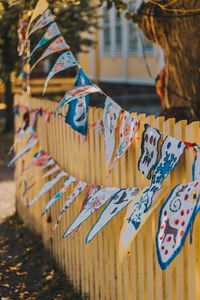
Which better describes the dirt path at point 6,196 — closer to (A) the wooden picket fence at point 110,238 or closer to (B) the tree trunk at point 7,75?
(A) the wooden picket fence at point 110,238

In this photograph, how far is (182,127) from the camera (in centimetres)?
366

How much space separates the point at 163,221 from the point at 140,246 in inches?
38.1

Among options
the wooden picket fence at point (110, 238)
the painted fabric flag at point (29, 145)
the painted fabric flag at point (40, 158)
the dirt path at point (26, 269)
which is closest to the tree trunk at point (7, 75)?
the painted fabric flag at point (29, 145)

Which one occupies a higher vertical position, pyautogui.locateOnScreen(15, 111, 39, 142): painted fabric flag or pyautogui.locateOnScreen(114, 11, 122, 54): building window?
pyautogui.locateOnScreen(114, 11, 122, 54): building window

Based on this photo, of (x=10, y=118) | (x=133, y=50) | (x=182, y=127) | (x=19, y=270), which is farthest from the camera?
(x=133, y=50)

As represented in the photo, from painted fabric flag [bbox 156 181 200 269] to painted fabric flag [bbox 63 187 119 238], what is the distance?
3.35ft

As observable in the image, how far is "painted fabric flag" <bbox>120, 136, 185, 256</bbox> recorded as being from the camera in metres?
3.53

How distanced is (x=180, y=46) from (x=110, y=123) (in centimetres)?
271

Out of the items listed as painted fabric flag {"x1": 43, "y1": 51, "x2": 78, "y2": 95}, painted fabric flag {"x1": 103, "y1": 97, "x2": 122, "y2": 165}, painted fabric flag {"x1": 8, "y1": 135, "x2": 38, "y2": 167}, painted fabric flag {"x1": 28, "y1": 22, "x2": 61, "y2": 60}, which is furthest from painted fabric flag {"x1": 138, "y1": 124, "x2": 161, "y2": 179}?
painted fabric flag {"x1": 8, "y1": 135, "x2": 38, "y2": 167}

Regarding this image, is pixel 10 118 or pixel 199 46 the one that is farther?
pixel 10 118

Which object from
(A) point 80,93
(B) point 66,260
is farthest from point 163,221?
(B) point 66,260

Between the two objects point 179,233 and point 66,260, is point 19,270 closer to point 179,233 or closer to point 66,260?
point 66,260

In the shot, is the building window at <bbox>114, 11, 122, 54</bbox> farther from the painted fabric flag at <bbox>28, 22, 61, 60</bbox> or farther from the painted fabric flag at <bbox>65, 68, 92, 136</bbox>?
the painted fabric flag at <bbox>65, 68, 92, 136</bbox>

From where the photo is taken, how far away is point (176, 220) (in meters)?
3.27
